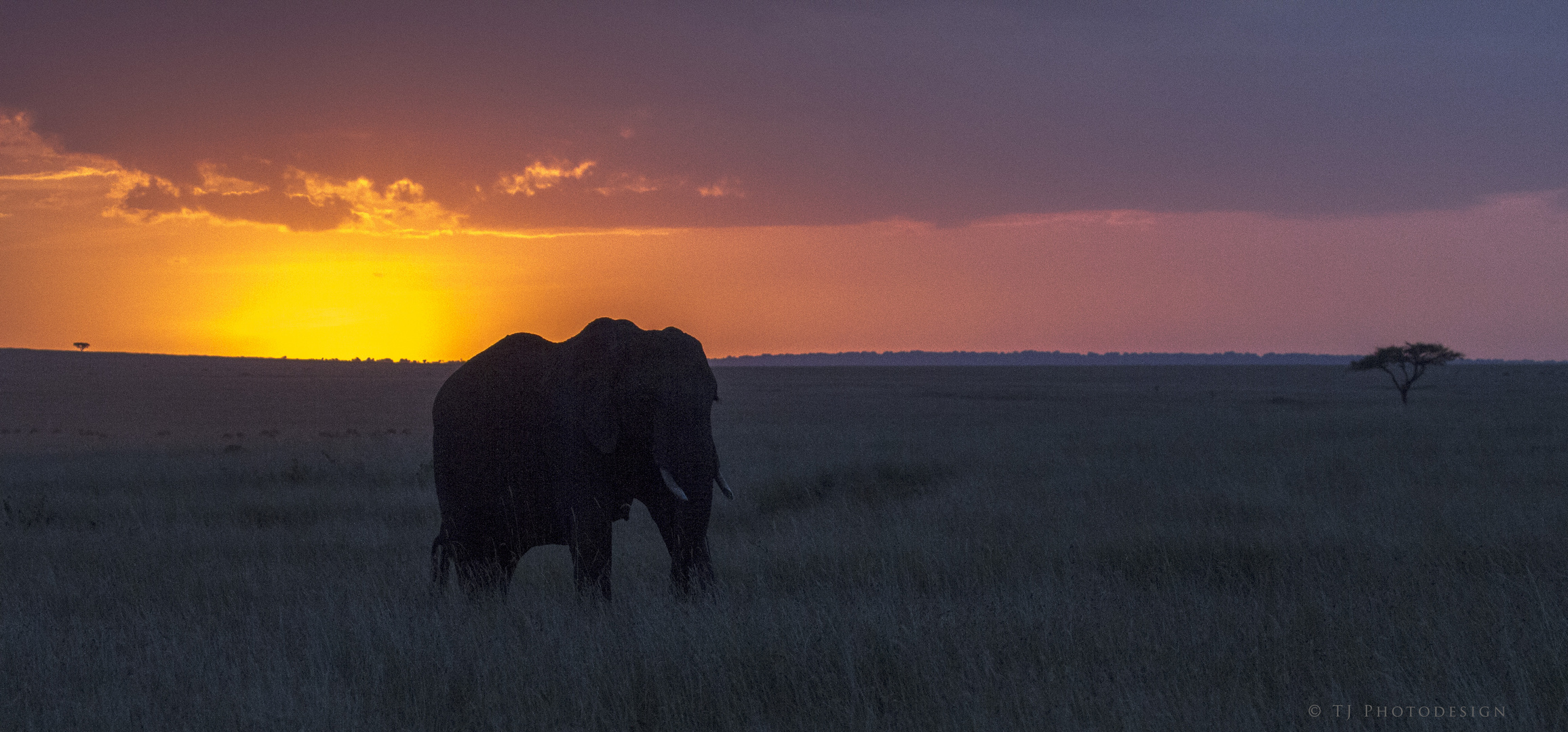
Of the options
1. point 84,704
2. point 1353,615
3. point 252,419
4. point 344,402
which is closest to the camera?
point 84,704

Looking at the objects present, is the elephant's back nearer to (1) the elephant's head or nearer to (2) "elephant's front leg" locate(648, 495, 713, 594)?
(1) the elephant's head

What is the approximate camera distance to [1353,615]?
6.06m

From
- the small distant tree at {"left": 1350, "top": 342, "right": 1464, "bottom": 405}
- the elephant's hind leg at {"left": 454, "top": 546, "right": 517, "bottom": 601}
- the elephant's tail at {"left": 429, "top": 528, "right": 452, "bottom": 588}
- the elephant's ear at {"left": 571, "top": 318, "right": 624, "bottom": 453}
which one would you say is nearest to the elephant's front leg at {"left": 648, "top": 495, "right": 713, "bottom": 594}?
the elephant's ear at {"left": 571, "top": 318, "right": 624, "bottom": 453}

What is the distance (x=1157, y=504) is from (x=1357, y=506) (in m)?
2.22

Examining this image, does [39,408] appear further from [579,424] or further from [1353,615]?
[1353,615]

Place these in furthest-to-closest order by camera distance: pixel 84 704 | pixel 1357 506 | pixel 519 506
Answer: pixel 1357 506 < pixel 519 506 < pixel 84 704

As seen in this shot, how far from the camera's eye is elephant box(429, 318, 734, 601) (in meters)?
6.35

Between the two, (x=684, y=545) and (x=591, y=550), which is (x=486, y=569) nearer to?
(x=591, y=550)

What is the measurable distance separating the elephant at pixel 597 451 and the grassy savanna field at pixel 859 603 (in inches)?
18.6

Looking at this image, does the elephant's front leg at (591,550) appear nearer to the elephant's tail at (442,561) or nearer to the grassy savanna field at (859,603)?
the grassy savanna field at (859,603)

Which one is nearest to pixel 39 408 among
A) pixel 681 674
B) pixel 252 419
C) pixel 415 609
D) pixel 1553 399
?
pixel 252 419

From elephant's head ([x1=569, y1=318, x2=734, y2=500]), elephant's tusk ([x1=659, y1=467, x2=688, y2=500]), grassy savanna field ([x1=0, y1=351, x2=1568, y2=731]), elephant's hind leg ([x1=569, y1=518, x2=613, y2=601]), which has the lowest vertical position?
grassy savanna field ([x1=0, y1=351, x2=1568, y2=731])

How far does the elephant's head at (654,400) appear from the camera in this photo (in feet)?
20.6

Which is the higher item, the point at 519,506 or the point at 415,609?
the point at 519,506
